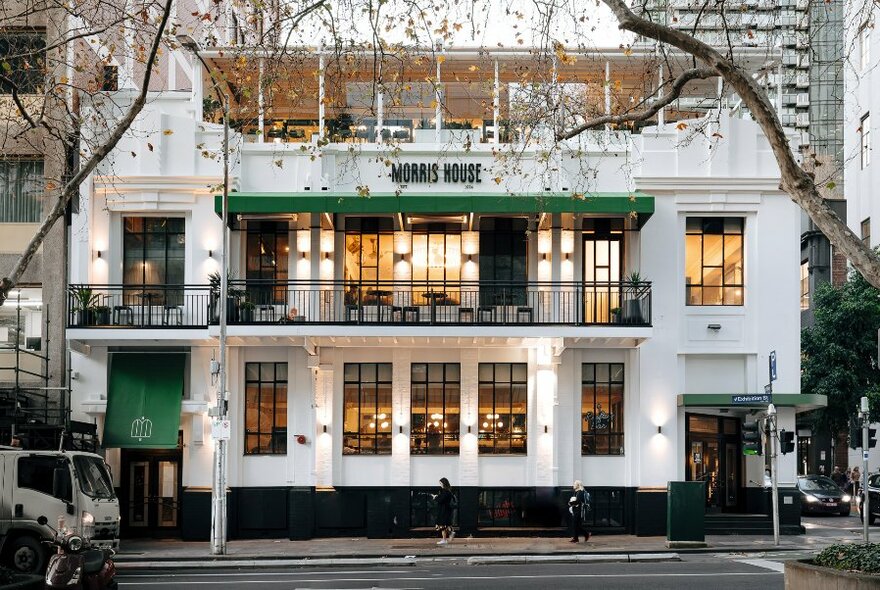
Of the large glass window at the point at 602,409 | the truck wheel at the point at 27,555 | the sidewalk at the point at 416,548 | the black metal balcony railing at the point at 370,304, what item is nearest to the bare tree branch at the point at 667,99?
the sidewalk at the point at 416,548

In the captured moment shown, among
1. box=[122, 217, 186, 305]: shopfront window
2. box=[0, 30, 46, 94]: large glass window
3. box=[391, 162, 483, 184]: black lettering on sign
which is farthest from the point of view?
box=[122, 217, 186, 305]: shopfront window

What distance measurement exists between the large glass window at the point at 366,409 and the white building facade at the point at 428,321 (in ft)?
0.17

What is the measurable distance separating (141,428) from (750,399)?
15.2m

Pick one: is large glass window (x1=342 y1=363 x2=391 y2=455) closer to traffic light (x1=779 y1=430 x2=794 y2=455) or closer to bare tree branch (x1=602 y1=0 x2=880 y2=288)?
traffic light (x1=779 y1=430 x2=794 y2=455)

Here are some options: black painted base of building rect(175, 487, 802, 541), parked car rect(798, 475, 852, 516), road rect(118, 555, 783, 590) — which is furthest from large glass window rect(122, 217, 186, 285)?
parked car rect(798, 475, 852, 516)

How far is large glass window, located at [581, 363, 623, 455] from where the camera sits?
99.7 feet

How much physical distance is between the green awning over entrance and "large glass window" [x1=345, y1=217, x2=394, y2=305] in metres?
5.09

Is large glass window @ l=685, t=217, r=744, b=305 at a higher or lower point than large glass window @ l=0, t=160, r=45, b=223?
lower

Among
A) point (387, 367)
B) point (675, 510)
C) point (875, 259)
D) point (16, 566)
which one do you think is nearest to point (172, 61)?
point (387, 367)

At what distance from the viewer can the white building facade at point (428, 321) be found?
2969 cm

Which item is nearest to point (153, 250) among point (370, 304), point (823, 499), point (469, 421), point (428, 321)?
point (370, 304)

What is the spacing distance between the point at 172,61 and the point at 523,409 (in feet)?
46.5

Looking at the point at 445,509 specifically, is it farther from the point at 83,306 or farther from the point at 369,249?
the point at 83,306

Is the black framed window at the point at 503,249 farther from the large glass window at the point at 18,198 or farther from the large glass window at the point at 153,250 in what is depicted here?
the large glass window at the point at 18,198
